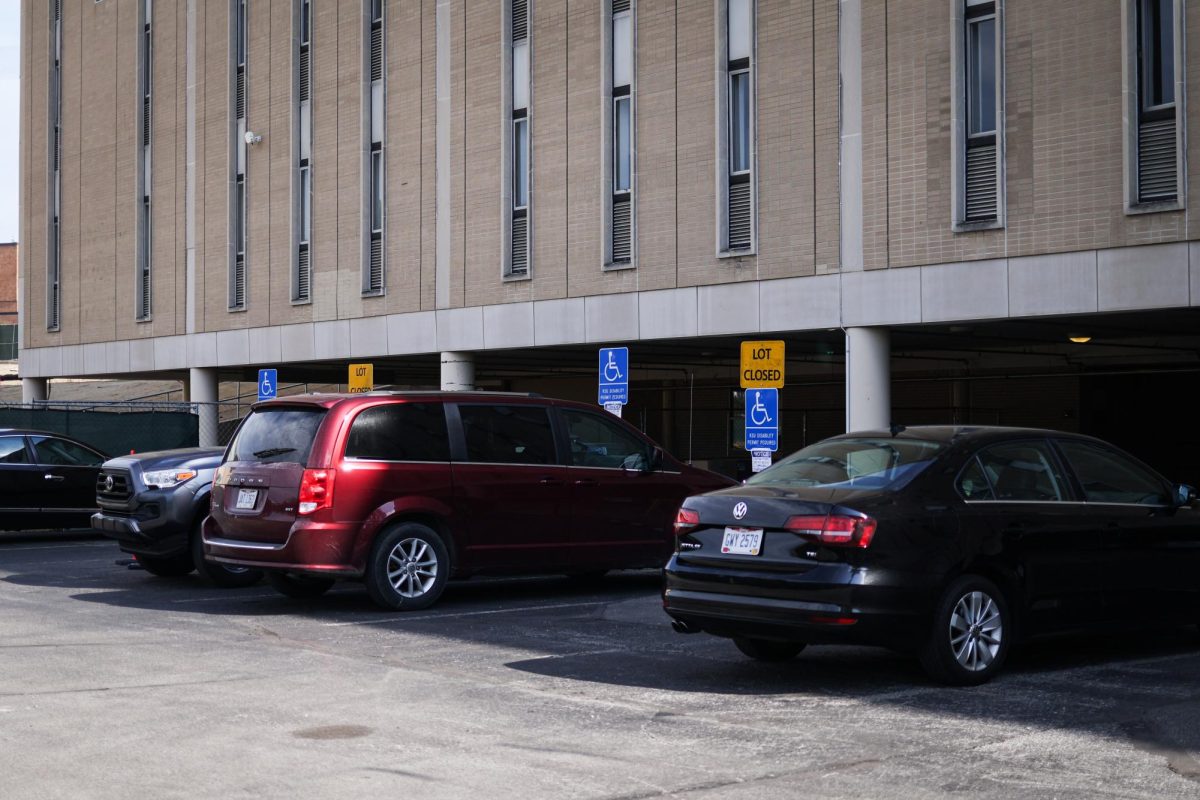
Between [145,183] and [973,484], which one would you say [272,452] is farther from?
[145,183]

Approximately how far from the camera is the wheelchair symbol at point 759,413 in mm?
17969

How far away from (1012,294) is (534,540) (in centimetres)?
944

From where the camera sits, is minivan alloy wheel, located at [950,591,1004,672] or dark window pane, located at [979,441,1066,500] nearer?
minivan alloy wheel, located at [950,591,1004,672]

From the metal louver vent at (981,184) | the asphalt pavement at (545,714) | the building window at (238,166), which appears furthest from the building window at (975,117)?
the building window at (238,166)

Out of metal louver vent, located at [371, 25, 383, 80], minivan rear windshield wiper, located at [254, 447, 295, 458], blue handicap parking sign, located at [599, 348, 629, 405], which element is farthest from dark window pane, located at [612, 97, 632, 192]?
minivan rear windshield wiper, located at [254, 447, 295, 458]

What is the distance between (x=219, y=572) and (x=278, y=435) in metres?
2.58

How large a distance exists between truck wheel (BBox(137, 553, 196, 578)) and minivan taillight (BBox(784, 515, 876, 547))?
828cm

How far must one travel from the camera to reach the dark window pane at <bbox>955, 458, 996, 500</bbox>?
348 inches

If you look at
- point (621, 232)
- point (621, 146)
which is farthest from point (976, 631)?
point (621, 146)

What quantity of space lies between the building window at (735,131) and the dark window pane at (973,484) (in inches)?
569

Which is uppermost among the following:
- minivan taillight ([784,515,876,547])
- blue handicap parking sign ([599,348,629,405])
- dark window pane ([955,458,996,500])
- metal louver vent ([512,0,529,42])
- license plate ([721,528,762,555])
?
metal louver vent ([512,0,529,42])

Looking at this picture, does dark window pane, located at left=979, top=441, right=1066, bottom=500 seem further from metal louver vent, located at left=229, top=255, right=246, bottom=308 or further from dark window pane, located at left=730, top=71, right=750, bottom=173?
metal louver vent, located at left=229, top=255, right=246, bottom=308

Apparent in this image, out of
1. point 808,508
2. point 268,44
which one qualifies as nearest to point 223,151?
point 268,44

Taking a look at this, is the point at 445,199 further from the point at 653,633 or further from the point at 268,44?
the point at 653,633
